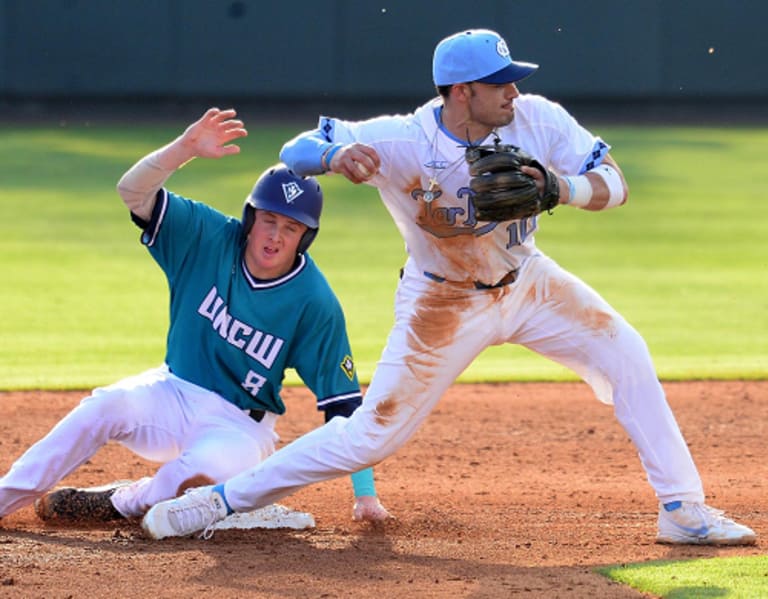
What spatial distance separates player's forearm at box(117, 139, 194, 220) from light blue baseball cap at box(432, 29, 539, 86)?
1099mm

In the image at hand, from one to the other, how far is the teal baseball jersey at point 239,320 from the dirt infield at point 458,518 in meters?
0.63

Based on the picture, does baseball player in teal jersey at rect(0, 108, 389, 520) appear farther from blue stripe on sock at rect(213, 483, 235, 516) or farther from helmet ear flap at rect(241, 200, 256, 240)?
blue stripe on sock at rect(213, 483, 235, 516)

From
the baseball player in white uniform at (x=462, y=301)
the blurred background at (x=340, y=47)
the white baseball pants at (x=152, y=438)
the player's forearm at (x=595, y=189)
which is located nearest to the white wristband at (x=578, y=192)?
the player's forearm at (x=595, y=189)

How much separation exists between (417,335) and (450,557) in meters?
0.83

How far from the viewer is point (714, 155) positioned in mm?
20953

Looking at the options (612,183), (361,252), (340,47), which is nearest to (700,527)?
(612,183)

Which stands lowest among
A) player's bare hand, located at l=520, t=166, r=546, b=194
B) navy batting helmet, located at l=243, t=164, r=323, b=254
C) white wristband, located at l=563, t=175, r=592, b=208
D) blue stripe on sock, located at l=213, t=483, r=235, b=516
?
blue stripe on sock, located at l=213, t=483, r=235, b=516

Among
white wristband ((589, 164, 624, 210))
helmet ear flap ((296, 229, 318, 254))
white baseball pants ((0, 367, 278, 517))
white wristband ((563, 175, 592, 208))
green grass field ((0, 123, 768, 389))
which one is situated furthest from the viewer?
green grass field ((0, 123, 768, 389))

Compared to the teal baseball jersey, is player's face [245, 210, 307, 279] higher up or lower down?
higher up

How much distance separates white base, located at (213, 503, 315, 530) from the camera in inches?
205

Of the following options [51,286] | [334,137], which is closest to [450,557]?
[334,137]

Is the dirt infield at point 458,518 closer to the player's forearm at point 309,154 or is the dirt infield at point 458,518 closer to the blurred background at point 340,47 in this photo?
the player's forearm at point 309,154

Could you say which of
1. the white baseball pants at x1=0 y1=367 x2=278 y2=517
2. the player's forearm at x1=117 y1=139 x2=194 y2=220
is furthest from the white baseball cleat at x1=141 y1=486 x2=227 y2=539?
the player's forearm at x1=117 y1=139 x2=194 y2=220

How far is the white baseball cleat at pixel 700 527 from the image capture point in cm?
483
